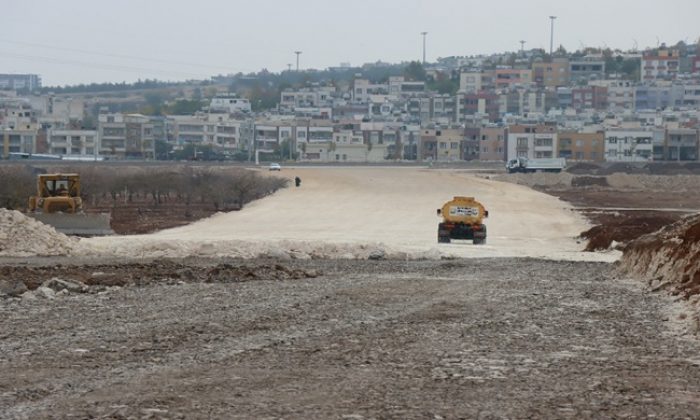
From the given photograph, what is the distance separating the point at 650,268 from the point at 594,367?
1391cm

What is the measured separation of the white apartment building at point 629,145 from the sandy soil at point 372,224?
268ft

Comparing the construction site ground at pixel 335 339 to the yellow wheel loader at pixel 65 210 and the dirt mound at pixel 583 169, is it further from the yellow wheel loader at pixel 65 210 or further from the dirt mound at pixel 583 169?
the dirt mound at pixel 583 169

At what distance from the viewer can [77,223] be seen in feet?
141

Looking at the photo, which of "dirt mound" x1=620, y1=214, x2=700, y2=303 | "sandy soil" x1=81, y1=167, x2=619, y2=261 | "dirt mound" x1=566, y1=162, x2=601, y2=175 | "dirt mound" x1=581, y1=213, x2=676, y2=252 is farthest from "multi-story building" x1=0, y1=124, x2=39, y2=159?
"dirt mound" x1=620, y1=214, x2=700, y2=303

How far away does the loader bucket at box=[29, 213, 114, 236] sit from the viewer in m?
42.3

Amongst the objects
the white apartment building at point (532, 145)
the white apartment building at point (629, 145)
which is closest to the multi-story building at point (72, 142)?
the white apartment building at point (532, 145)

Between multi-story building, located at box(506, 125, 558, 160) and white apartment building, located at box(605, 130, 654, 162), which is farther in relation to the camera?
white apartment building, located at box(605, 130, 654, 162)

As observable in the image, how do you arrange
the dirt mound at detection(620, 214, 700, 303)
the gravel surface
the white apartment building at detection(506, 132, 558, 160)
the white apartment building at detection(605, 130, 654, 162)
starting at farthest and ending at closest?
the white apartment building at detection(605, 130, 654, 162) < the white apartment building at detection(506, 132, 558, 160) < the dirt mound at detection(620, 214, 700, 303) < the gravel surface

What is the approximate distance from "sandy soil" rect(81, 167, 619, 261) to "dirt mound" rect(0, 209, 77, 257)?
2.35ft

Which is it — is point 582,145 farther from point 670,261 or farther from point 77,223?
point 670,261

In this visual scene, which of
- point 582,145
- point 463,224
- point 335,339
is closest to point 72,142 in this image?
point 582,145

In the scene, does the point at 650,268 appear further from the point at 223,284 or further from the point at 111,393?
the point at 111,393

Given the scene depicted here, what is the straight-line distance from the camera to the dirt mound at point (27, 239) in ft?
109

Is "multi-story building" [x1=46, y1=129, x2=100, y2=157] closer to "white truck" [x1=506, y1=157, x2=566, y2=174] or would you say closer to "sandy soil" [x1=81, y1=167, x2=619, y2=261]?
"white truck" [x1=506, y1=157, x2=566, y2=174]
